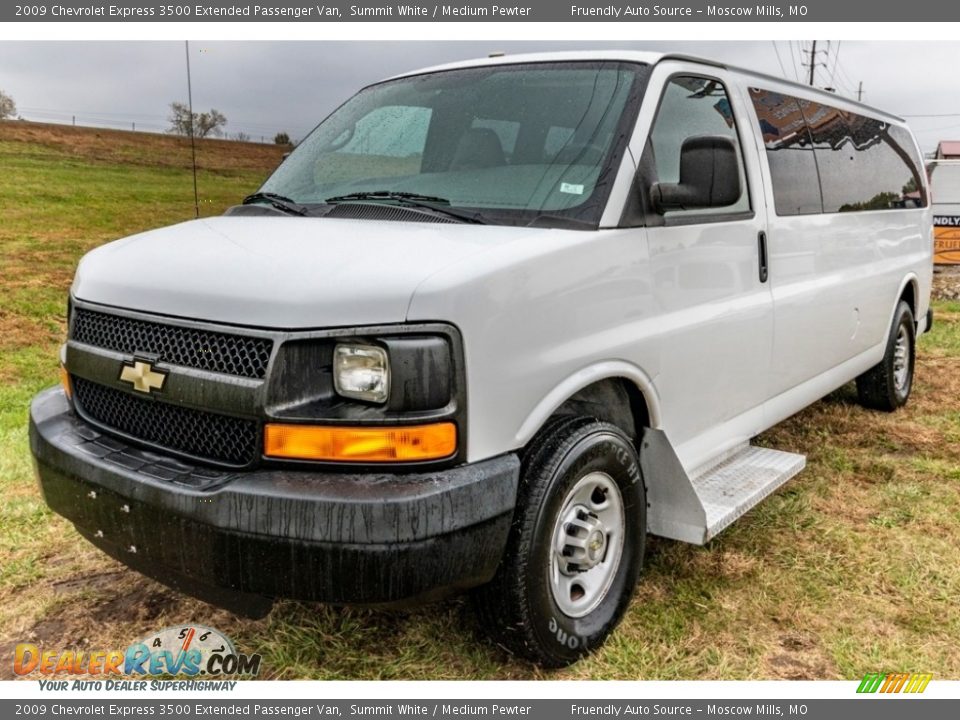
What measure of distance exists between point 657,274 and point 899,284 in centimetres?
373

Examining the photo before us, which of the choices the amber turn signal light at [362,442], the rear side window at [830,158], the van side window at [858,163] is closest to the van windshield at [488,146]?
the amber turn signal light at [362,442]

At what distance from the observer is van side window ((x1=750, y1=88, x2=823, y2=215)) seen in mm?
4238

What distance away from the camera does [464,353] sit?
2457mm

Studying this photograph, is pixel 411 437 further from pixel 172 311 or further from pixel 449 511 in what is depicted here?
pixel 172 311

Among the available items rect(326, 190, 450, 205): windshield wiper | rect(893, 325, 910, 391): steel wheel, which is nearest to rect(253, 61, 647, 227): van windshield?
rect(326, 190, 450, 205): windshield wiper

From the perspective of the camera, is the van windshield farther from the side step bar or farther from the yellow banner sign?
the yellow banner sign

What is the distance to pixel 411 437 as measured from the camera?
2416 mm

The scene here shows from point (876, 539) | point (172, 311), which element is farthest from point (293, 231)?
point (876, 539)

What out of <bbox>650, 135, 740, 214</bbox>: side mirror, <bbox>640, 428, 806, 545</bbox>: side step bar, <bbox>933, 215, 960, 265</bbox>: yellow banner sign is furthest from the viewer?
<bbox>933, 215, 960, 265</bbox>: yellow banner sign

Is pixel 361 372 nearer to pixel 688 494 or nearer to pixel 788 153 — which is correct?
pixel 688 494

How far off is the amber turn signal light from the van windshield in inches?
37.1

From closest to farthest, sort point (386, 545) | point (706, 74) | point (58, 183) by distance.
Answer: point (386, 545) < point (706, 74) < point (58, 183)

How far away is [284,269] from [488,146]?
1.27m

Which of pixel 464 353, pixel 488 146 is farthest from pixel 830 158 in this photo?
pixel 464 353
